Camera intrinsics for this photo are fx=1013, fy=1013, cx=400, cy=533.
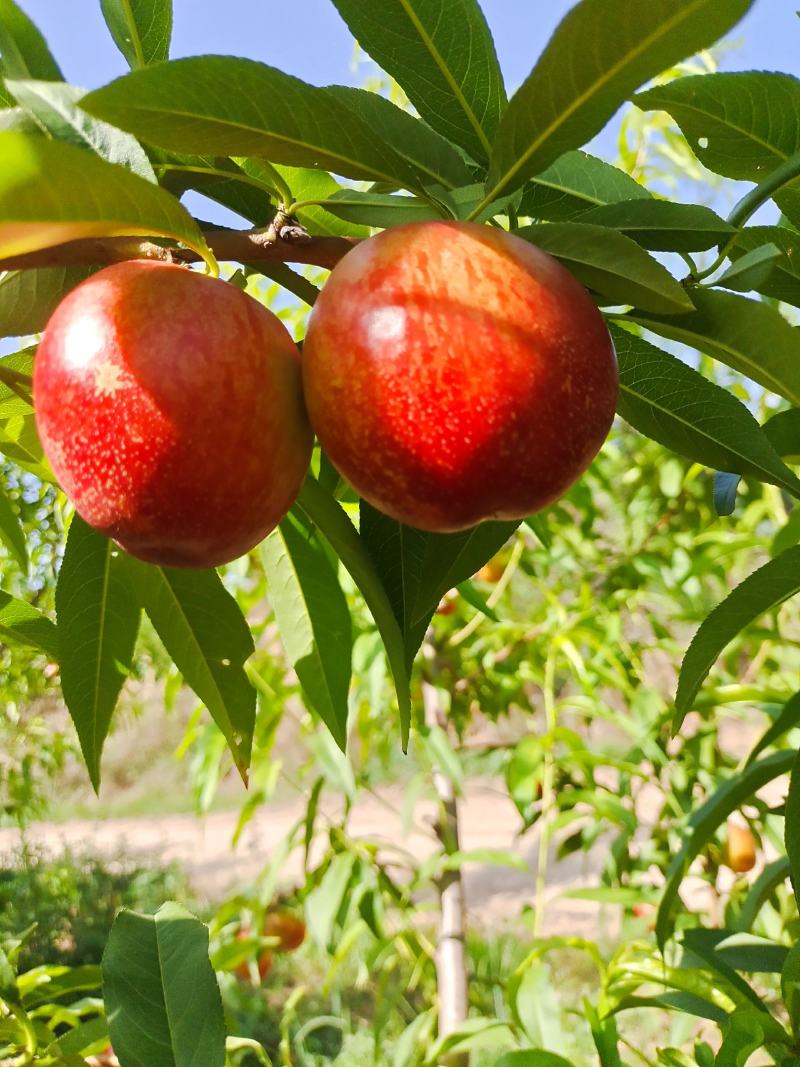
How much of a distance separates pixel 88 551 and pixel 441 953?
101 centimetres

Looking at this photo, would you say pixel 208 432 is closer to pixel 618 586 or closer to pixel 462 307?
pixel 462 307

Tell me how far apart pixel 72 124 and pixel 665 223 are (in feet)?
0.64

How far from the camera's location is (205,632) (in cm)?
47

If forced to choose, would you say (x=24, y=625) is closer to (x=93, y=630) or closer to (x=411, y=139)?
(x=93, y=630)

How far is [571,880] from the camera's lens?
380 cm

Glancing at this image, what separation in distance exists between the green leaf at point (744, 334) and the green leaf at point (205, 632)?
0.75 feet

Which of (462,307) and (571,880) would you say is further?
(571,880)

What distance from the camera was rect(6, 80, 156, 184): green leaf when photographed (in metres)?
0.30

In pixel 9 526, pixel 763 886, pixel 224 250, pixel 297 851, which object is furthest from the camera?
pixel 297 851

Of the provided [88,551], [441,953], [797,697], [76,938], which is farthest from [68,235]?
[76,938]

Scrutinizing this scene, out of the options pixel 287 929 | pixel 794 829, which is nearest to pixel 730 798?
pixel 794 829

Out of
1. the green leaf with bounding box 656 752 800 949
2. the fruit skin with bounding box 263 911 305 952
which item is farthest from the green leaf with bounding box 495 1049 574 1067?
the fruit skin with bounding box 263 911 305 952

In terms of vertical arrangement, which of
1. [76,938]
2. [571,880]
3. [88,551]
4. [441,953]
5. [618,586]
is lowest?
[571,880]

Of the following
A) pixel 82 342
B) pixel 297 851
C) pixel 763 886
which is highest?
pixel 82 342
